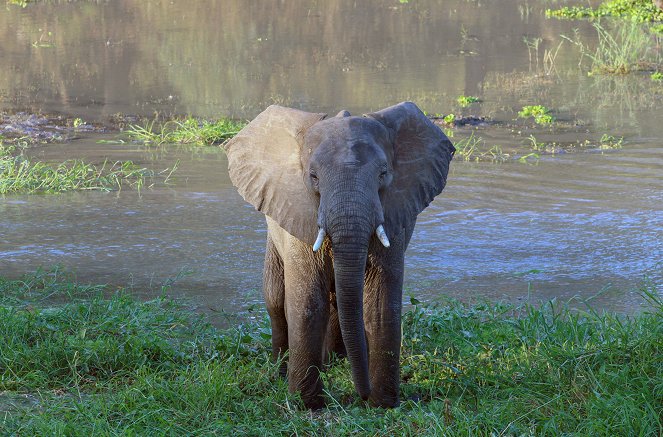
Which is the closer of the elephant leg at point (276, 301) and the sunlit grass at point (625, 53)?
the elephant leg at point (276, 301)

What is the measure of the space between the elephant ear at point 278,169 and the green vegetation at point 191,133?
693cm

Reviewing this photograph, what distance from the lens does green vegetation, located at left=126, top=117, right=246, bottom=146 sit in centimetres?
1216

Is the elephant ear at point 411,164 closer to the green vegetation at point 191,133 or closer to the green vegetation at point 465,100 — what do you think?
the green vegetation at point 191,133

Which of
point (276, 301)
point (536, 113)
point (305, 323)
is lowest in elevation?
point (536, 113)

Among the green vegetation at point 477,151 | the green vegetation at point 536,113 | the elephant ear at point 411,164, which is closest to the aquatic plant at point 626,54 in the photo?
the green vegetation at point 536,113

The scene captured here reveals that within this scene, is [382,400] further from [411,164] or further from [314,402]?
[411,164]

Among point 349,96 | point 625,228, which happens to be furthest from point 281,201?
point 349,96

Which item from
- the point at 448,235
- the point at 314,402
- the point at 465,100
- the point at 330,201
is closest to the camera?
the point at 330,201

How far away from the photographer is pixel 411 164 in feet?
16.4

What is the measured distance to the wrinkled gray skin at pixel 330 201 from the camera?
4582mm

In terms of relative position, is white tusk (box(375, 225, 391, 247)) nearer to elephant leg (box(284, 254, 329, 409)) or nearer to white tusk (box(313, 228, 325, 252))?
white tusk (box(313, 228, 325, 252))

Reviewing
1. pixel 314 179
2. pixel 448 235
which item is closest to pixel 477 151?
pixel 448 235

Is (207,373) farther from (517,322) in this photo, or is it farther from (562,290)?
(562,290)

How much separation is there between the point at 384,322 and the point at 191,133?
756 centimetres
